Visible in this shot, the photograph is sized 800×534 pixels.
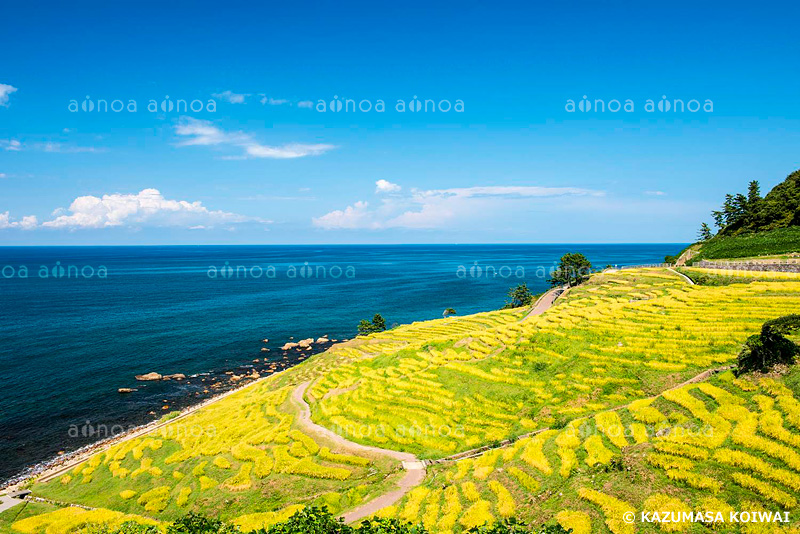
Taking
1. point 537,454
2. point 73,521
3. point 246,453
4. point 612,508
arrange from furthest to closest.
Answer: point 246,453 < point 73,521 < point 537,454 < point 612,508

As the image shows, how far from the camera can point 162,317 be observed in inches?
4724

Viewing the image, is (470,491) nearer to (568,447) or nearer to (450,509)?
(450,509)

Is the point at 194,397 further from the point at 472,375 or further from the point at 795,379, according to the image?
the point at 795,379

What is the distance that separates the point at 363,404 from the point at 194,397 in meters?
41.6

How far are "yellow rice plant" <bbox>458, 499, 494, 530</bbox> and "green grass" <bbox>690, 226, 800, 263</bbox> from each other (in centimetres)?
7355

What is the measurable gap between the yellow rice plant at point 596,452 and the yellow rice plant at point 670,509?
378 centimetres

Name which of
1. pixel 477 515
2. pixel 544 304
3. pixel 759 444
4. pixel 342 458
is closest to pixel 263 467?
pixel 342 458

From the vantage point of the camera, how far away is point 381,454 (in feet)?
102

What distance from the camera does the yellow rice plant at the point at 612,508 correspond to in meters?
16.8

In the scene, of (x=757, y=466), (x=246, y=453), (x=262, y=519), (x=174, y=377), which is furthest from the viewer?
(x=174, y=377)

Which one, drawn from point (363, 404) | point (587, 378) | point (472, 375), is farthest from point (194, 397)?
point (587, 378)

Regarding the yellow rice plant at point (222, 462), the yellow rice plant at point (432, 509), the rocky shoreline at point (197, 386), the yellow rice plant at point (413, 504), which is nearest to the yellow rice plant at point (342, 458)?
the yellow rice plant at point (413, 504)

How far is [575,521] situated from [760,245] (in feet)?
257

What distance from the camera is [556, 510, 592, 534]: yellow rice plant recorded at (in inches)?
671
